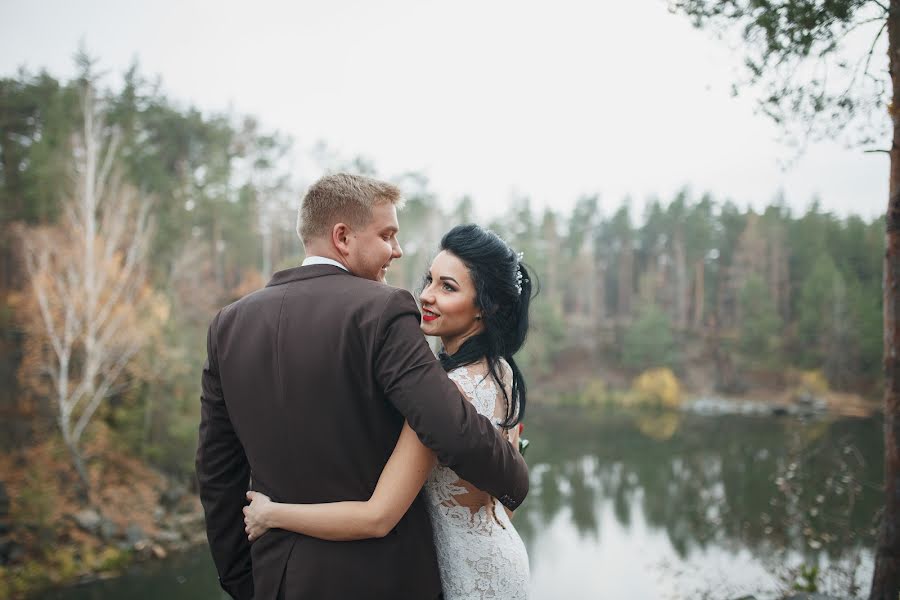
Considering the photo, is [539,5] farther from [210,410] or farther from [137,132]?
[210,410]

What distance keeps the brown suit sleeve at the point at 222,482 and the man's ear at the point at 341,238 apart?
1.16 feet

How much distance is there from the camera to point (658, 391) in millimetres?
25562

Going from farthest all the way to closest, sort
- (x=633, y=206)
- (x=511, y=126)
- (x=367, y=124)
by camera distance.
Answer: (x=511, y=126) → (x=633, y=206) → (x=367, y=124)

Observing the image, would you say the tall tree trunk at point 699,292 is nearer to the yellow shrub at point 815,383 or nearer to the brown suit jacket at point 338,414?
the yellow shrub at point 815,383

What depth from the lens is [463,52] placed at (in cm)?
4831

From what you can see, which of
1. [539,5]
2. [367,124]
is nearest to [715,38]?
[367,124]

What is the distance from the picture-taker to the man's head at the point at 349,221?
1.49m

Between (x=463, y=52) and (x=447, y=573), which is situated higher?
(x=463, y=52)

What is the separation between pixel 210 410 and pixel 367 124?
29928 mm

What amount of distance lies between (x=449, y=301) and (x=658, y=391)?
25482 millimetres

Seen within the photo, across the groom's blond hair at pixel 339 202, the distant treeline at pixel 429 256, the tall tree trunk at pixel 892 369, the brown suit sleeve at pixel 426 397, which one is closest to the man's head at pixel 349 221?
the groom's blond hair at pixel 339 202

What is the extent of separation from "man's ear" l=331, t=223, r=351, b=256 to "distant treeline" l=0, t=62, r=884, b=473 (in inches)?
57.7

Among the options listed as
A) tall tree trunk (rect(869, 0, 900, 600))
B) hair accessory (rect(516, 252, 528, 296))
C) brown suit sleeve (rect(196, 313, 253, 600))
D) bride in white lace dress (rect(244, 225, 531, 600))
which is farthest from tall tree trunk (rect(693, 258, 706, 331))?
brown suit sleeve (rect(196, 313, 253, 600))

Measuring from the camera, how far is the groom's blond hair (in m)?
1.49
